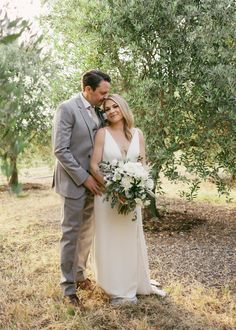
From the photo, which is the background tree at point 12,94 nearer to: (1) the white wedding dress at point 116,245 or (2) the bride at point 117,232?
(2) the bride at point 117,232

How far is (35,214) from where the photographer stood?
39.3 ft

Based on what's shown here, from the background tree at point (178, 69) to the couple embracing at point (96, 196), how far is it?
275 centimetres

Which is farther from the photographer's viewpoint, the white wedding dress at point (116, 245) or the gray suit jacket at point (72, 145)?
the white wedding dress at point (116, 245)

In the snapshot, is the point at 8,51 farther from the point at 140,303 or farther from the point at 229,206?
the point at 229,206

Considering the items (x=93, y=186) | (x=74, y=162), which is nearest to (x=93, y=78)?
(x=74, y=162)

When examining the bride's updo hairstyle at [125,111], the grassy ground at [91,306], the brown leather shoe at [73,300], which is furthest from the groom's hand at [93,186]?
the grassy ground at [91,306]

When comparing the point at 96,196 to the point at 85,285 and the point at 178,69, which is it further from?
the point at 178,69

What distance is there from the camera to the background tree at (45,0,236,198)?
8.05 m

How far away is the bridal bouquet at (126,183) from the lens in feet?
16.7

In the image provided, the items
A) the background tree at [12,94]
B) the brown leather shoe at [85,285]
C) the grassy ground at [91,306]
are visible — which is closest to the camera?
the background tree at [12,94]

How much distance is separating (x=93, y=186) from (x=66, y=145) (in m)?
0.53

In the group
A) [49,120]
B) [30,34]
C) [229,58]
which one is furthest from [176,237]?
[30,34]

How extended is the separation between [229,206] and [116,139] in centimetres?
806

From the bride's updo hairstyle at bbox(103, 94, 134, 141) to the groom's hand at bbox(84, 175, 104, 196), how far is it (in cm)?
67
